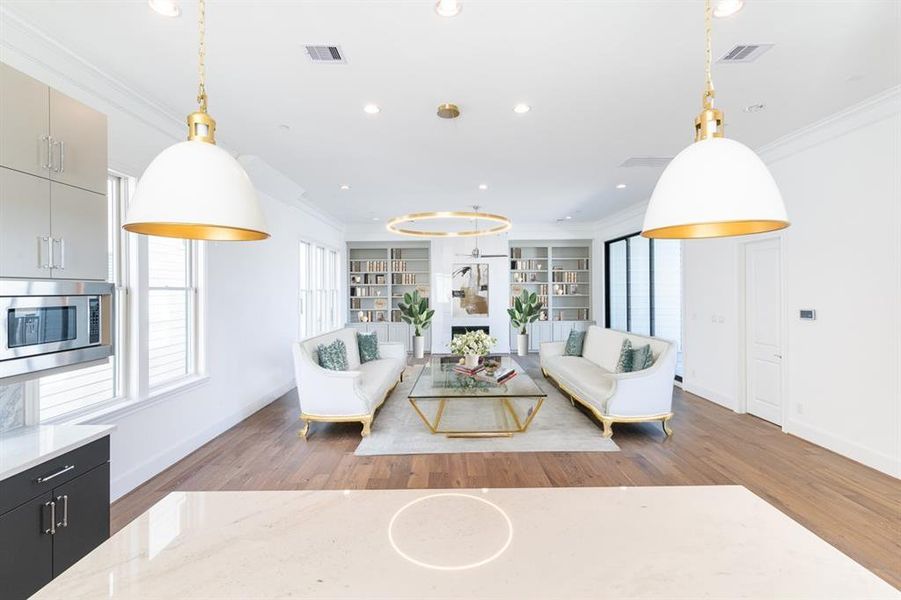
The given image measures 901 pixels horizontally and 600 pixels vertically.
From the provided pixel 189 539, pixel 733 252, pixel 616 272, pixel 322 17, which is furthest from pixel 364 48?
pixel 616 272

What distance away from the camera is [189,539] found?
0.99 meters

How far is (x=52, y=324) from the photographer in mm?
1981

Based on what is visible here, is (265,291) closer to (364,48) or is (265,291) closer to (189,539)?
(364,48)

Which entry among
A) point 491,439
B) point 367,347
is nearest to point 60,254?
point 491,439

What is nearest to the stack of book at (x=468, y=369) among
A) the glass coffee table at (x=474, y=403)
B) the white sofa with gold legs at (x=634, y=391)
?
the glass coffee table at (x=474, y=403)

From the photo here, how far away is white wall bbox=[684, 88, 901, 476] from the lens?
327 centimetres

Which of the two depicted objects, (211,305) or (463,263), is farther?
(463,263)

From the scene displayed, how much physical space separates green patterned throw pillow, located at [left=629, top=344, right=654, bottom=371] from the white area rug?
2.47 feet

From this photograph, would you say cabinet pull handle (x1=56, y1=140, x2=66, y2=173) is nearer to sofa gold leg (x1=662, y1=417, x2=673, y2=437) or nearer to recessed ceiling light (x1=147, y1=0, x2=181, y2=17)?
recessed ceiling light (x1=147, y1=0, x2=181, y2=17)

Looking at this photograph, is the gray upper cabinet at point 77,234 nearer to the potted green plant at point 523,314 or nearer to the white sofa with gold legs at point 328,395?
the white sofa with gold legs at point 328,395

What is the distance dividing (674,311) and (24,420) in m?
7.11

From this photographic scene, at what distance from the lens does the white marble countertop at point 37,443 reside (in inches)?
67.3

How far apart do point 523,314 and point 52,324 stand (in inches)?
301

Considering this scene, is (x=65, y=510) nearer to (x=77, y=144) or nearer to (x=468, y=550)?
(x=77, y=144)
